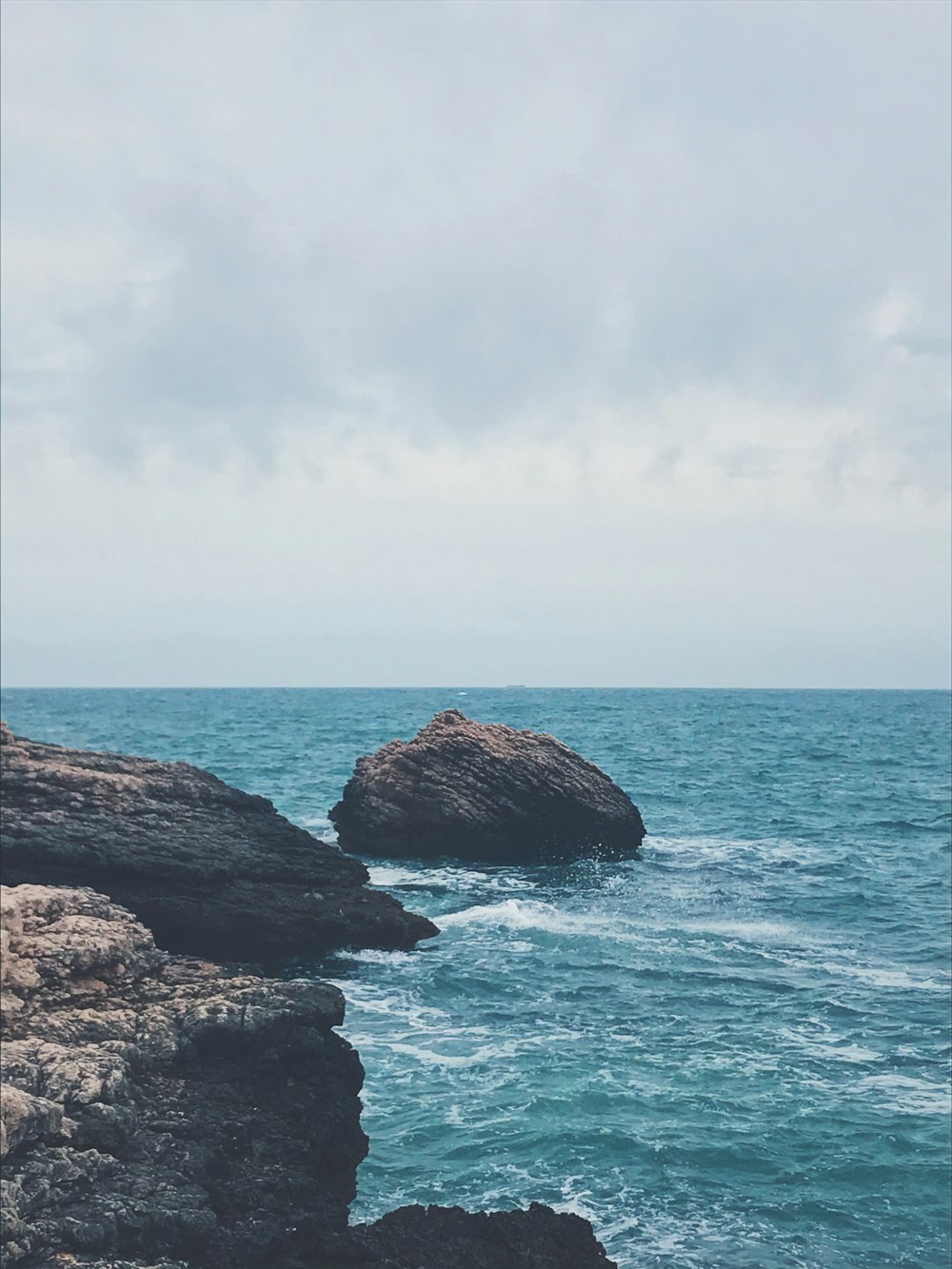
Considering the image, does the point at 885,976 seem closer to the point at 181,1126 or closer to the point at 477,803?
the point at 477,803

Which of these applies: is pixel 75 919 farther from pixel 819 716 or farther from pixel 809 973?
pixel 819 716

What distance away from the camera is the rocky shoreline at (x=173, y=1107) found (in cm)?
1312

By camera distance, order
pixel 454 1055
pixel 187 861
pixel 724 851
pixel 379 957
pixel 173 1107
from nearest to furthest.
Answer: pixel 173 1107 < pixel 454 1055 < pixel 187 861 < pixel 379 957 < pixel 724 851

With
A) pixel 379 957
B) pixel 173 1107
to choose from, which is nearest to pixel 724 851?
pixel 379 957

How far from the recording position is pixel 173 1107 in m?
15.4

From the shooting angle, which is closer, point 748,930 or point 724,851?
point 748,930

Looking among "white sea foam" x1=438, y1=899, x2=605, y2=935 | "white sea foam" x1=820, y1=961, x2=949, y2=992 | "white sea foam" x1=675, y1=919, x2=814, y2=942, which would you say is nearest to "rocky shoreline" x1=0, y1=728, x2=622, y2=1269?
"white sea foam" x1=438, y1=899, x2=605, y2=935

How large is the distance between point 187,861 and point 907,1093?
17.8 meters

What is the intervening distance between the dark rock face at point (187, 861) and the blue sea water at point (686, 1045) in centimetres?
126

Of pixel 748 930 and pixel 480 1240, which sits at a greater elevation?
pixel 480 1240

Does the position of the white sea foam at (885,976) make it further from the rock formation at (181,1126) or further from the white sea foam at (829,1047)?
the rock formation at (181,1126)

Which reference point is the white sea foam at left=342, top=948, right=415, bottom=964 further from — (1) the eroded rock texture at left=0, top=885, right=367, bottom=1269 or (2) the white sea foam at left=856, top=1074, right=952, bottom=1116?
(2) the white sea foam at left=856, top=1074, right=952, bottom=1116

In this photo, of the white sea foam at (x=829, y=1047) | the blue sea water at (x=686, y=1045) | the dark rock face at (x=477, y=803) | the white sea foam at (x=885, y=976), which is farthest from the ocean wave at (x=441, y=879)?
the white sea foam at (x=829, y=1047)

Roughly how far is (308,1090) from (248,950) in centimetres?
959
